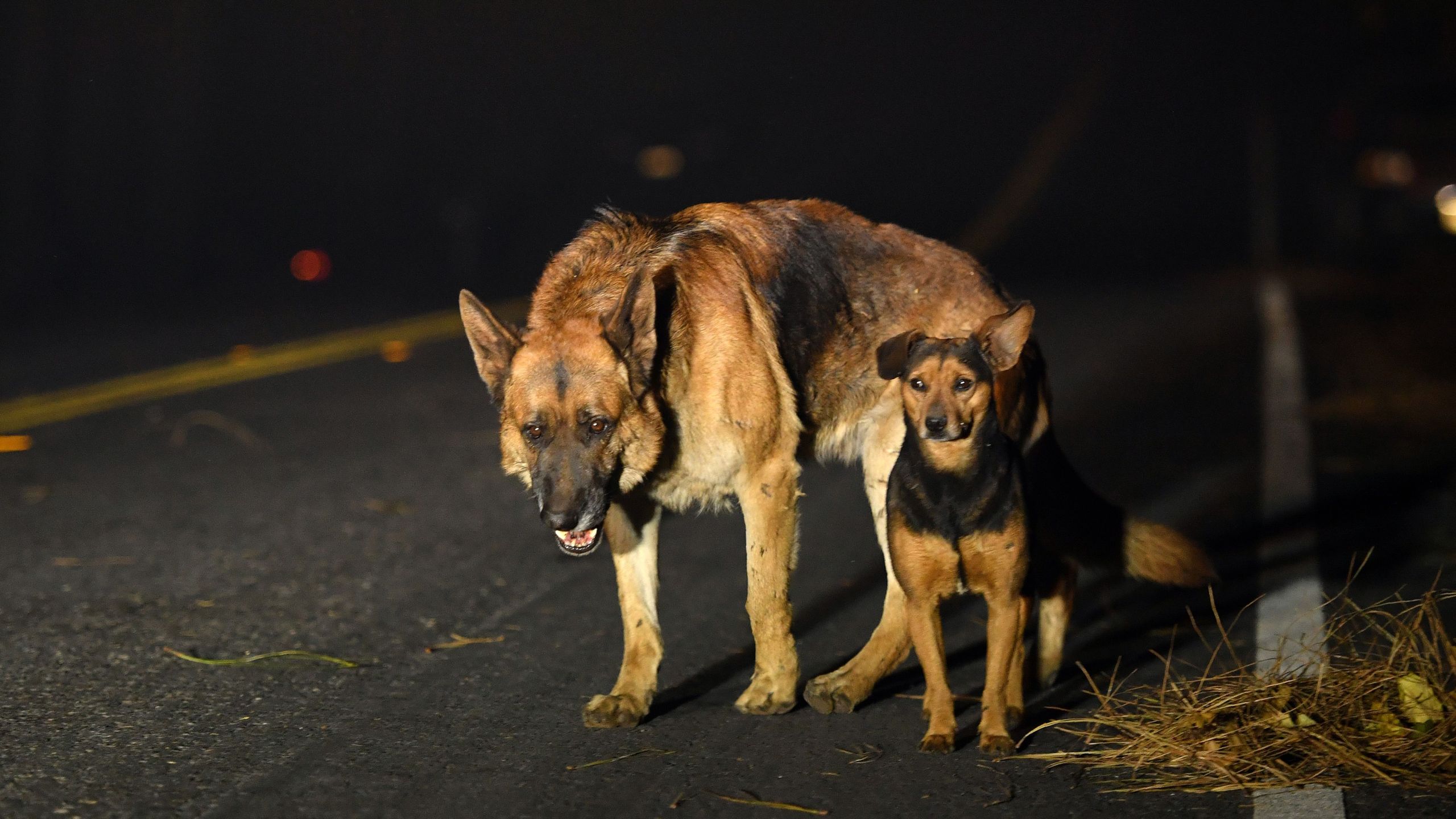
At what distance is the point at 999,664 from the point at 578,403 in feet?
4.95

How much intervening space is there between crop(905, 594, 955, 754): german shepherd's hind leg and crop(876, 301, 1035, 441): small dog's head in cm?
55

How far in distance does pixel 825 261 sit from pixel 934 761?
1.82m

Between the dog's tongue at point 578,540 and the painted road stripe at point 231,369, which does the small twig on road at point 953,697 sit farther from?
the painted road stripe at point 231,369

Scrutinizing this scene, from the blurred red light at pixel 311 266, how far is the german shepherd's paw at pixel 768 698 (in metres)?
16.5

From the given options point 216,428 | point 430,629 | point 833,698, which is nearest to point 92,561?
point 430,629

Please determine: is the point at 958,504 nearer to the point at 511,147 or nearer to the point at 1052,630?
the point at 1052,630

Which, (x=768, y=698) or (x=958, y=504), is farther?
(x=768, y=698)

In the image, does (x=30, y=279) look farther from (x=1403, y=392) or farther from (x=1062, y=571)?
(x=1062, y=571)

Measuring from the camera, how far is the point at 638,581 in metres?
5.45

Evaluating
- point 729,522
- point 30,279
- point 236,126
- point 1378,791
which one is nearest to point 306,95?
point 236,126

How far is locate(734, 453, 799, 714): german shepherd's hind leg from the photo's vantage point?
5.18 m

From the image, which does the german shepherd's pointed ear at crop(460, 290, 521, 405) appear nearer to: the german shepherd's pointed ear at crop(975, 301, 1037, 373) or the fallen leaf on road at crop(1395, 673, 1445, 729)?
the german shepherd's pointed ear at crop(975, 301, 1037, 373)

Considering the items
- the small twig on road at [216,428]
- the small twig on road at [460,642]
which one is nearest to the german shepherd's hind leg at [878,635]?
the small twig on road at [460,642]

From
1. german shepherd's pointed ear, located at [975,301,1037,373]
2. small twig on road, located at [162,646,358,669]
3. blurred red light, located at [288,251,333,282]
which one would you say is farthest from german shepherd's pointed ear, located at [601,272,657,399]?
blurred red light, located at [288,251,333,282]
